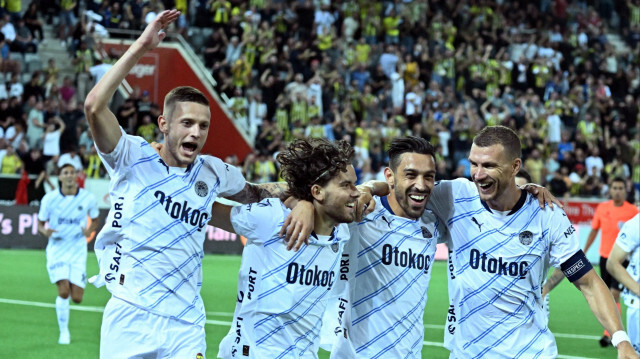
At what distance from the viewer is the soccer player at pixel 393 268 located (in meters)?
6.13

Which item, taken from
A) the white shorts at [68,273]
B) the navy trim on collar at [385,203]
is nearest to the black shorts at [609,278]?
the white shorts at [68,273]

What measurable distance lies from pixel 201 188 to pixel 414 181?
143cm

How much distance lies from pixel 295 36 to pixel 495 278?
25624 mm

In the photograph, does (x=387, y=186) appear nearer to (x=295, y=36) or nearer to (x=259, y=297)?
(x=259, y=297)

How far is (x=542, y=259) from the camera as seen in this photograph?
20.7 ft

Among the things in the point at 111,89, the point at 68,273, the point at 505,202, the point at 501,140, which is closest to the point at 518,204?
the point at 505,202

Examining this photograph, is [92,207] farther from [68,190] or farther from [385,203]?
[385,203]

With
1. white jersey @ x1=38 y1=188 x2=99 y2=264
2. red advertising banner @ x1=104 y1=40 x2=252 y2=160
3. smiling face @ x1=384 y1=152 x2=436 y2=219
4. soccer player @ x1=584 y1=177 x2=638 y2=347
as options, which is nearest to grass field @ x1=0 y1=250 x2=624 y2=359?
white jersey @ x1=38 y1=188 x2=99 y2=264

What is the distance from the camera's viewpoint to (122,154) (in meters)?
5.83

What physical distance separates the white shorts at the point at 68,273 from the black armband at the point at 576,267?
8.50m

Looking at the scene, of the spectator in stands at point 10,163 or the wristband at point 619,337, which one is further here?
the spectator in stands at point 10,163

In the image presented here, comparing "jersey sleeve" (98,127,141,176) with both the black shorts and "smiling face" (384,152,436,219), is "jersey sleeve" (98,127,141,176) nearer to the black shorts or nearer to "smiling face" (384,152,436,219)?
"smiling face" (384,152,436,219)

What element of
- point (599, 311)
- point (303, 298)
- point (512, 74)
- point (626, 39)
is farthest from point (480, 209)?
point (626, 39)

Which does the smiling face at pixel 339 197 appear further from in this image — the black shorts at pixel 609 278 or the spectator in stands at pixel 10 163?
the spectator in stands at pixel 10 163
